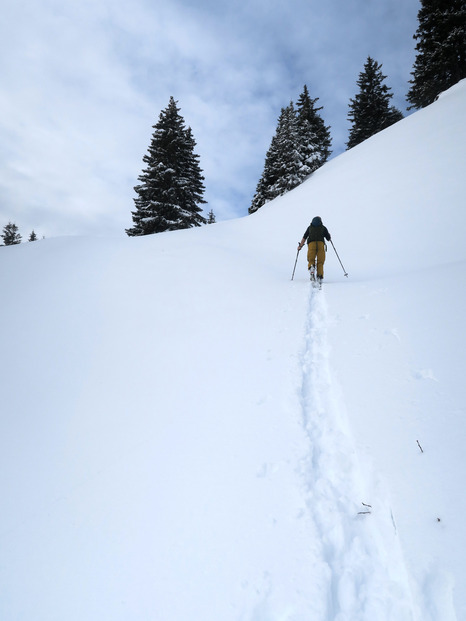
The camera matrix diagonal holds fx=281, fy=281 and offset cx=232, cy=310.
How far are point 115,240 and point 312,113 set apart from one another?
2898 centimetres

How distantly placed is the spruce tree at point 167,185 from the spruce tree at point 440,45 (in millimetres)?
20022

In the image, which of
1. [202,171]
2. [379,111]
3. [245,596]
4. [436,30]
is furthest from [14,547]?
[379,111]

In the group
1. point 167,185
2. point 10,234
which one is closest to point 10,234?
point 10,234

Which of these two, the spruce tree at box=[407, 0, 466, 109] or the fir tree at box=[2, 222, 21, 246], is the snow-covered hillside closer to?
the spruce tree at box=[407, 0, 466, 109]

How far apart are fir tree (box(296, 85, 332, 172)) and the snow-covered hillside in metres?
23.1

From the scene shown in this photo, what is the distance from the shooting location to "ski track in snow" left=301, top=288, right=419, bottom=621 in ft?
5.22

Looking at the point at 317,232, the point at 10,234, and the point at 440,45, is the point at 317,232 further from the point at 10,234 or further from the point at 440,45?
the point at 10,234

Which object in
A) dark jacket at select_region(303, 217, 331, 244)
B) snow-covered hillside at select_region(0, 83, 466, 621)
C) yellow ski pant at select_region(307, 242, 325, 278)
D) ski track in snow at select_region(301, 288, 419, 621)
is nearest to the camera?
ski track in snow at select_region(301, 288, 419, 621)

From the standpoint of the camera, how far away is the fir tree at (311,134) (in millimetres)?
25141

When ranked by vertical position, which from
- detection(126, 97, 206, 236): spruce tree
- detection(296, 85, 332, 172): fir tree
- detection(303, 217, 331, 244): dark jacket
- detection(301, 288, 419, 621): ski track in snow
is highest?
detection(296, 85, 332, 172): fir tree

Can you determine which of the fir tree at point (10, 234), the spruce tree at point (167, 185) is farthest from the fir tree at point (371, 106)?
the fir tree at point (10, 234)

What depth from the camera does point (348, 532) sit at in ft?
6.43

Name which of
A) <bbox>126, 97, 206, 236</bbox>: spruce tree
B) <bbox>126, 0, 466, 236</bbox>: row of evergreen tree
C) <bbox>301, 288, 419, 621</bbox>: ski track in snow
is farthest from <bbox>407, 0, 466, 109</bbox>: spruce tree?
<bbox>301, 288, 419, 621</bbox>: ski track in snow

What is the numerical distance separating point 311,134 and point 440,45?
409 inches
